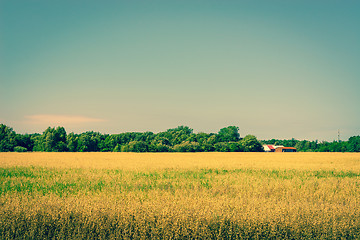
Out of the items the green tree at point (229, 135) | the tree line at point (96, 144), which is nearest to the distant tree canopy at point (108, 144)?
the tree line at point (96, 144)

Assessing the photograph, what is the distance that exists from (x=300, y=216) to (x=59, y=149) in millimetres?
82225

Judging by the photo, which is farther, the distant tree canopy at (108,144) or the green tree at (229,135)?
the green tree at (229,135)

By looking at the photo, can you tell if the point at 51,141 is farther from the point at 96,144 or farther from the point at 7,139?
the point at 96,144

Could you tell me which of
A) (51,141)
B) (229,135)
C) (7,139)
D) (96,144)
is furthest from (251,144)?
(7,139)

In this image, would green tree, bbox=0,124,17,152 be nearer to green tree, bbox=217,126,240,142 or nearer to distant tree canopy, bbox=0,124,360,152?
distant tree canopy, bbox=0,124,360,152

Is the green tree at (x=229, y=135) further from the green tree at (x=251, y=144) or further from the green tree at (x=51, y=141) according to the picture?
the green tree at (x=51, y=141)

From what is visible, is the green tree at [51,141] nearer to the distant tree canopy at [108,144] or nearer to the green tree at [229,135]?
the distant tree canopy at [108,144]

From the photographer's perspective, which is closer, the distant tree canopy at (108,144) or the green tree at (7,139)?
the green tree at (7,139)

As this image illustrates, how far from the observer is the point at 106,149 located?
88625 mm

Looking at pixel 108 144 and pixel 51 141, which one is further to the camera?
pixel 108 144

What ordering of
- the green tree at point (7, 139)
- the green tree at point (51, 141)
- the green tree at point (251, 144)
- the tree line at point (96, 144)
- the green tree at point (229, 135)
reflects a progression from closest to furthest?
the green tree at point (7, 139) < the tree line at point (96, 144) < the green tree at point (51, 141) < the green tree at point (251, 144) < the green tree at point (229, 135)

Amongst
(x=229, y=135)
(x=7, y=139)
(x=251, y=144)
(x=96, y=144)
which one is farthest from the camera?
(x=229, y=135)

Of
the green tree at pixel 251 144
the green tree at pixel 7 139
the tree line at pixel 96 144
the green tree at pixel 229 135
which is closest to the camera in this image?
the green tree at pixel 7 139

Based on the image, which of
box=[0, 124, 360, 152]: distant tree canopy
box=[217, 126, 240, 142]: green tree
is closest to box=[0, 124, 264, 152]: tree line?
box=[0, 124, 360, 152]: distant tree canopy
